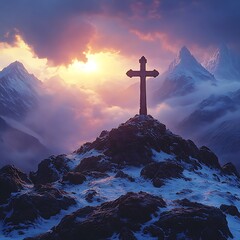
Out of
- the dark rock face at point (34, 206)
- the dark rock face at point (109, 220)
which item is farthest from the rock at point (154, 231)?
the dark rock face at point (34, 206)

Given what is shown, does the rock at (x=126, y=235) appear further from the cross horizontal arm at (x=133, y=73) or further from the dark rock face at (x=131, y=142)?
the cross horizontal arm at (x=133, y=73)

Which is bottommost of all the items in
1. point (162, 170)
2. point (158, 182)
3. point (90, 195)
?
point (90, 195)

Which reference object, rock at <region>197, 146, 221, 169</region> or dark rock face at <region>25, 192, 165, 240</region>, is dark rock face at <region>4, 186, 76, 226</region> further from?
rock at <region>197, 146, 221, 169</region>

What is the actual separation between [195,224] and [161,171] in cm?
1419

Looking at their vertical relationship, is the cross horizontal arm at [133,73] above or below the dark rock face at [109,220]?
above

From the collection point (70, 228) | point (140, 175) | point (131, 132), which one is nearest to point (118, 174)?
point (140, 175)

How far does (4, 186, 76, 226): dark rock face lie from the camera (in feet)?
93.7

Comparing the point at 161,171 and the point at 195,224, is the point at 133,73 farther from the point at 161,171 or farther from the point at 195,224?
the point at 195,224

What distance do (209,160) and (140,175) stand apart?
1388cm

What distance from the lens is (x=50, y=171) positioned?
45.5 meters

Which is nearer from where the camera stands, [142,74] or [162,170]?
[162,170]

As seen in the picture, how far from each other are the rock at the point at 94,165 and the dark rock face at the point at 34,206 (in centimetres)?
1166

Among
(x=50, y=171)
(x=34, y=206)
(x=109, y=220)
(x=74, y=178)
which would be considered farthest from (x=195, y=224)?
(x=50, y=171)

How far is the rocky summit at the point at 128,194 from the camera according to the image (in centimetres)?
2548
